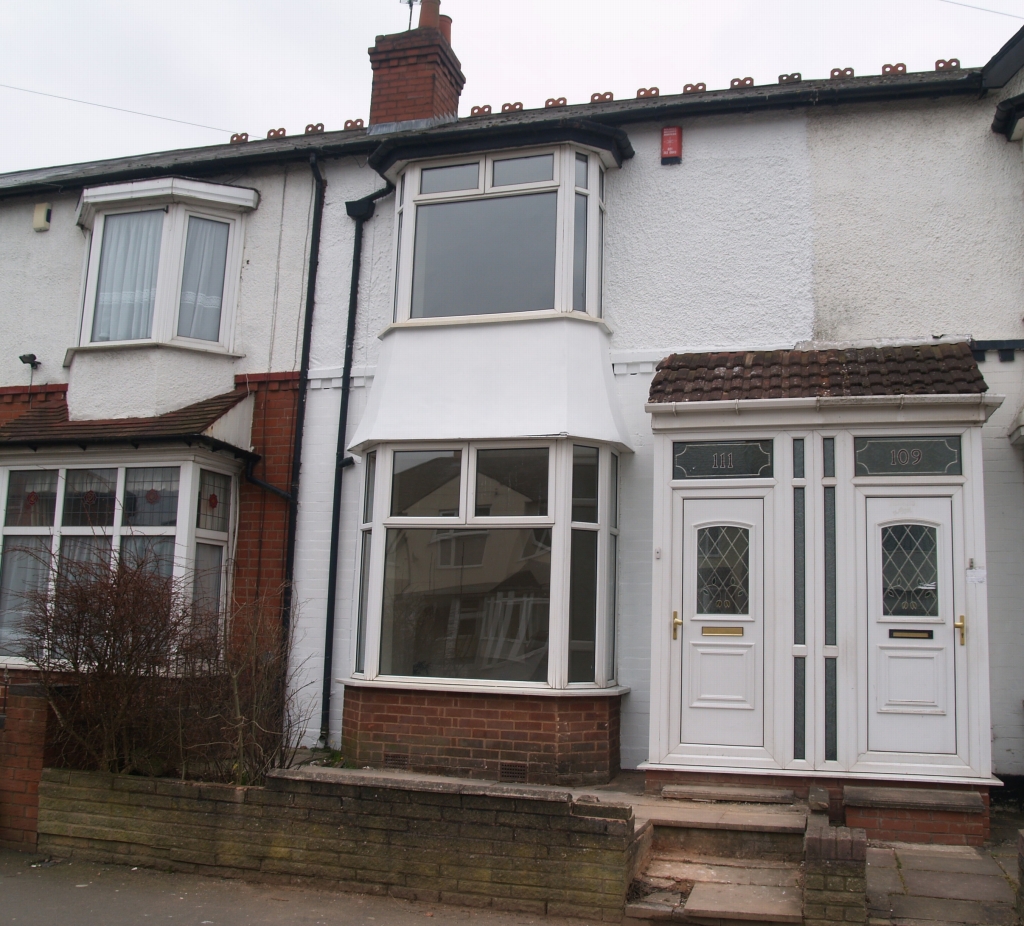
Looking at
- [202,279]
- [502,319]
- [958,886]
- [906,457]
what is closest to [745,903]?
[958,886]

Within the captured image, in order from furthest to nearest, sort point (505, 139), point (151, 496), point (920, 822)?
point (151, 496) → point (505, 139) → point (920, 822)

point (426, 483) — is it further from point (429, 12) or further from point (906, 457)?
point (429, 12)

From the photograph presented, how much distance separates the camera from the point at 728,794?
717 cm

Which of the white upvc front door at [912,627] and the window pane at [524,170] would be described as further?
the window pane at [524,170]

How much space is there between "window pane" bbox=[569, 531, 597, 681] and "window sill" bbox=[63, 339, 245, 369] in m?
4.23

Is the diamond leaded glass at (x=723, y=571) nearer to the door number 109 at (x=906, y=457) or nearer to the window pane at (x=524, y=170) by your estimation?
the door number 109 at (x=906, y=457)

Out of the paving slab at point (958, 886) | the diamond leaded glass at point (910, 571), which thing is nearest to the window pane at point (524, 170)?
the diamond leaded glass at point (910, 571)

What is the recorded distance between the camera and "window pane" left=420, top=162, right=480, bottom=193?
9.55 metres

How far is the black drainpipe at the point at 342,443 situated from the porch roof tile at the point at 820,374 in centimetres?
327

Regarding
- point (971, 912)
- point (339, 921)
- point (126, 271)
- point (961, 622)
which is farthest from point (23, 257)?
point (971, 912)

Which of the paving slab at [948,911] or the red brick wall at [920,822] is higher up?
the red brick wall at [920,822]

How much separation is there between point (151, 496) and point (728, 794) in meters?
5.85

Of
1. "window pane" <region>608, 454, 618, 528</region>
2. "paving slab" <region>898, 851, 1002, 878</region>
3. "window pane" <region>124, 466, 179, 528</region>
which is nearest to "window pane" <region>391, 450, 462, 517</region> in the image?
"window pane" <region>608, 454, 618, 528</region>

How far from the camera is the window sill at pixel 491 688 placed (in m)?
8.13
